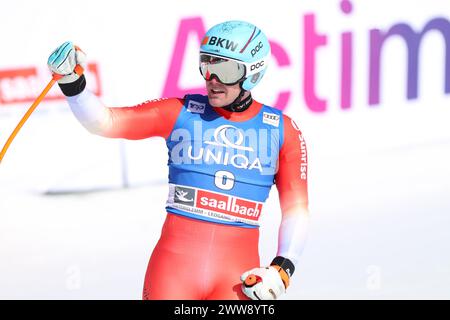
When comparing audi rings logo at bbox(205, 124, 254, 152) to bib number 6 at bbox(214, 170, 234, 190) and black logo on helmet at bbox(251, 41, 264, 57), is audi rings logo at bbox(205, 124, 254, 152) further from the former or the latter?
black logo on helmet at bbox(251, 41, 264, 57)

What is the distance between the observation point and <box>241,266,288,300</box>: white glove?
112 inches

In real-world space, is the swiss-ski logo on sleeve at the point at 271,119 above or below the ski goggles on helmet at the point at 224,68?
below

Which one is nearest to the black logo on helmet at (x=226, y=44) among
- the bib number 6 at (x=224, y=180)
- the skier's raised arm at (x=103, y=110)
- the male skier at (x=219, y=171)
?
the male skier at (x=219, y=171)

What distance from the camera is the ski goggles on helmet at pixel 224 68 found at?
302 centimetres

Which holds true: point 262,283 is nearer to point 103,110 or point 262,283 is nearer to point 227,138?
point 227,138

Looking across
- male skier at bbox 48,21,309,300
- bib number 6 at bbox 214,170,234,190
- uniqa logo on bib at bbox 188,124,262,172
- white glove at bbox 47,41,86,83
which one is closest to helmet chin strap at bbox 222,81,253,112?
male skier at bbox 48,21,309,300

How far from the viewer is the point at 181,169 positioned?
310cm

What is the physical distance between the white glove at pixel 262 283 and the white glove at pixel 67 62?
3.13 ft

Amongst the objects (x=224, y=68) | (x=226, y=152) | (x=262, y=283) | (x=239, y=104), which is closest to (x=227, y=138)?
(x=226, y=152)

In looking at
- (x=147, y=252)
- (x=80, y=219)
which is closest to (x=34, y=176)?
(x=80, y=219)

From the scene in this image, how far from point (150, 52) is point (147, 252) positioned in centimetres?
125

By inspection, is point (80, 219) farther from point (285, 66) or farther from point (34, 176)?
point (285, 66)

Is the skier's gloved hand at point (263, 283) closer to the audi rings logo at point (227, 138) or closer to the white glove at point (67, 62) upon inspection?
the audi rings logo at point (227, 138)
